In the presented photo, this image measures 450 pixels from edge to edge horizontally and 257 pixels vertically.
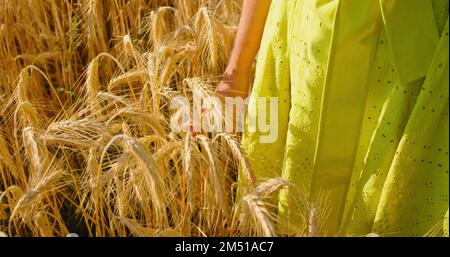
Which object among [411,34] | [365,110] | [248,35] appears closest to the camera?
[411,34]

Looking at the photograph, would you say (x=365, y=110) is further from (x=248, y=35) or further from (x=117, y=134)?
(x=117, y=134)

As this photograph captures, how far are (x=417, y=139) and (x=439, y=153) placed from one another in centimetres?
4

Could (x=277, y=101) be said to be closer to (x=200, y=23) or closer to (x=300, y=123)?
(x=300, y=123)

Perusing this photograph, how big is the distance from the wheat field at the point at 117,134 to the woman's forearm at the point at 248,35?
0.09 metres

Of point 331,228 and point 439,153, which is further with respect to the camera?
point 331,228

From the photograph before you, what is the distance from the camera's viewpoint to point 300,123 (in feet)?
3.98

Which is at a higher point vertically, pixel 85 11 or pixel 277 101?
pixel 85 11

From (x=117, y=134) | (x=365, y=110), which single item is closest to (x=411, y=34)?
(x=365, y=110)

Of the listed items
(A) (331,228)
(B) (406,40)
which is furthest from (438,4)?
(A) (331,228)

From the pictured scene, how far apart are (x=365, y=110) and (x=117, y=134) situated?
1.65 ft

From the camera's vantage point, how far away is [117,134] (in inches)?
52.3

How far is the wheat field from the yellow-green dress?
0.13 m

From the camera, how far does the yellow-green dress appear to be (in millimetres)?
1037

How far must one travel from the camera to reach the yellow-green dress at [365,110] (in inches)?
40.8
